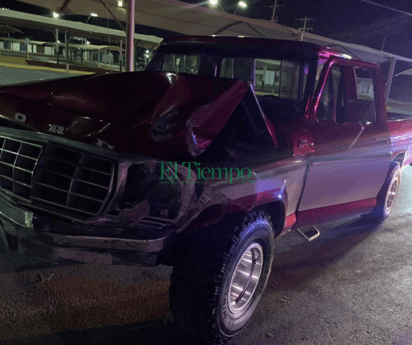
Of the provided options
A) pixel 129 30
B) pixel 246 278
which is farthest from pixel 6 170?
pixel 129 30

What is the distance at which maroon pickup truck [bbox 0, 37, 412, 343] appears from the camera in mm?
2092

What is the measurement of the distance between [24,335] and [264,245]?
1704 millimetres

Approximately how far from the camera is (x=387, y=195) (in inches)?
184

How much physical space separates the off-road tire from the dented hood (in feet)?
9.74

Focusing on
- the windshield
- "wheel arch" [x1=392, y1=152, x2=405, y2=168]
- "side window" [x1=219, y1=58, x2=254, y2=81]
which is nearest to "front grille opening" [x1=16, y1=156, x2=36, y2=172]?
the windshield

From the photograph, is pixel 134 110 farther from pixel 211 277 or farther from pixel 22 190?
pixel 211 277

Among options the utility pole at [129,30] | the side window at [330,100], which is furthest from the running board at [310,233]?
the utility pole at [129,30]

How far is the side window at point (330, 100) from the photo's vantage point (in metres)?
3.37

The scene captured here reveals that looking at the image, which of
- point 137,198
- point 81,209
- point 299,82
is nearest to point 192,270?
point 137,198

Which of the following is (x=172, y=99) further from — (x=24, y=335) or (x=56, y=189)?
(x=24, y=335)

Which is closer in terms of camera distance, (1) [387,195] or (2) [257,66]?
→ (2) [257,66]

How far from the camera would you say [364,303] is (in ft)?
10.2

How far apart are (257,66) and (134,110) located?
2.04 meters

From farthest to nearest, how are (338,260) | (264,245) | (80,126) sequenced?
1. (338,260)
2. (264,245)
3. (80,126)
